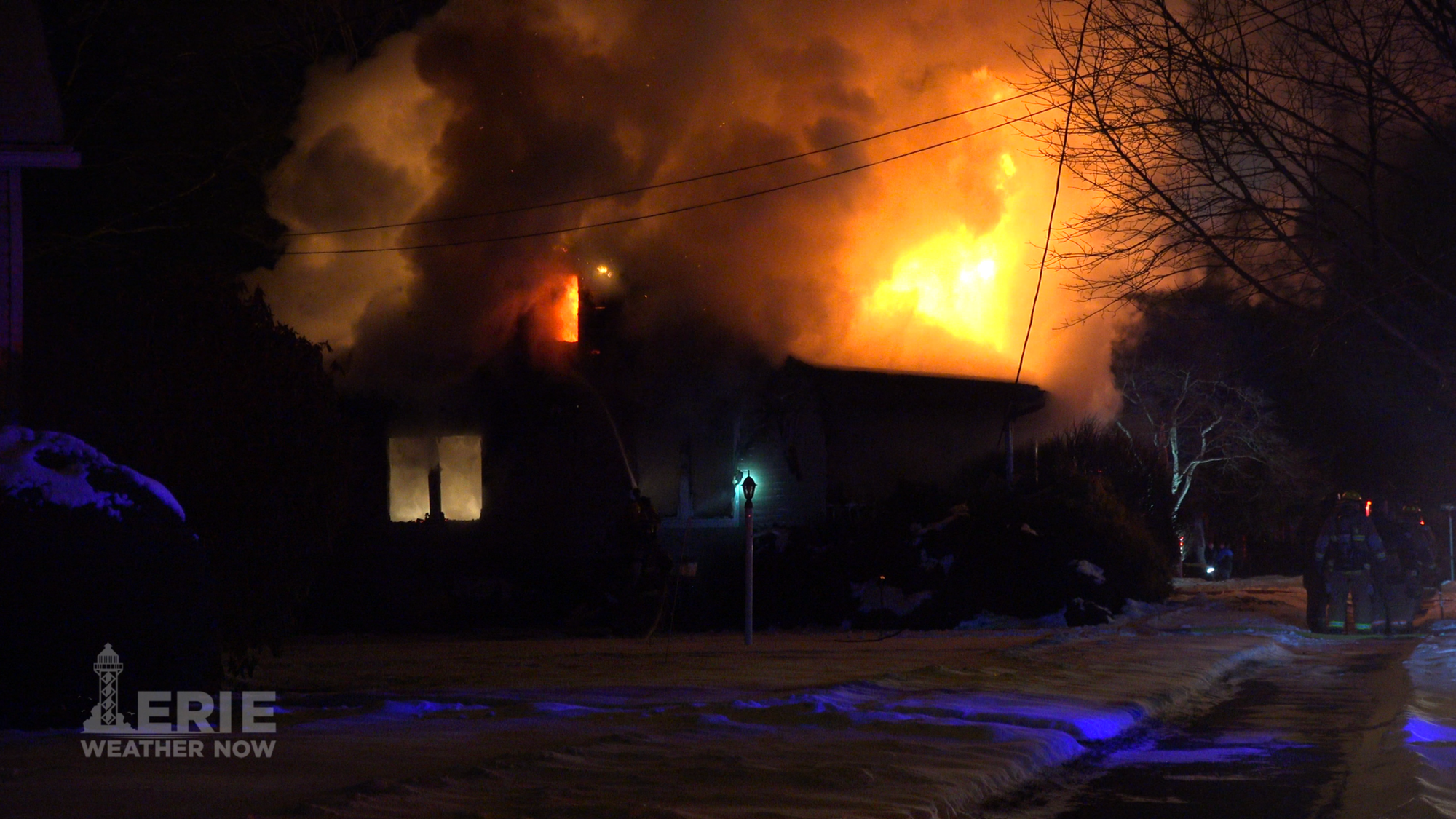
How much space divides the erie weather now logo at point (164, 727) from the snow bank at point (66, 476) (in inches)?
34.3

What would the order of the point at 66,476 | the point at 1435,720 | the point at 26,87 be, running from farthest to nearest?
the point at 26,87 → the point at 1435,720 → the point at 66,476

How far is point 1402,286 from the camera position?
448 inches

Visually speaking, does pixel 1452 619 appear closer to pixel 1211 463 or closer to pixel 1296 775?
pixel 1296 775

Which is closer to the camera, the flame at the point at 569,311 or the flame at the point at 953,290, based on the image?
the flame at the point at 953,290

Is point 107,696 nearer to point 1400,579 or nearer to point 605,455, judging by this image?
point 1400,579

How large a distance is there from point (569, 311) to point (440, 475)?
379cm

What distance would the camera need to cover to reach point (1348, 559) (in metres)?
15.8

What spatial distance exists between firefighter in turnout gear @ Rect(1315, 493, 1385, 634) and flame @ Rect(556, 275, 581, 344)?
12.9m

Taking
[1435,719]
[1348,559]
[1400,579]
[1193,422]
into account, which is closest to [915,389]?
[1348,559]

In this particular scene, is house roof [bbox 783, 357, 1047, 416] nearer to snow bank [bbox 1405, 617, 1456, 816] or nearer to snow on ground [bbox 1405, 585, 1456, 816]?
snow on ground [bbox 1405, 585, 1456, 816]

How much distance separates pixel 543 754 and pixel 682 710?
1.99 m

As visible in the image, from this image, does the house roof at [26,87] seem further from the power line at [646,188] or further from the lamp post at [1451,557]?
the lamp post at [1451,557]

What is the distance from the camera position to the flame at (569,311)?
23.2 meters

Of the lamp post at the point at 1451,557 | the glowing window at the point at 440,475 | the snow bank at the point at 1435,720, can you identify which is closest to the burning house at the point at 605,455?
the glowing window at the point at 440,475
